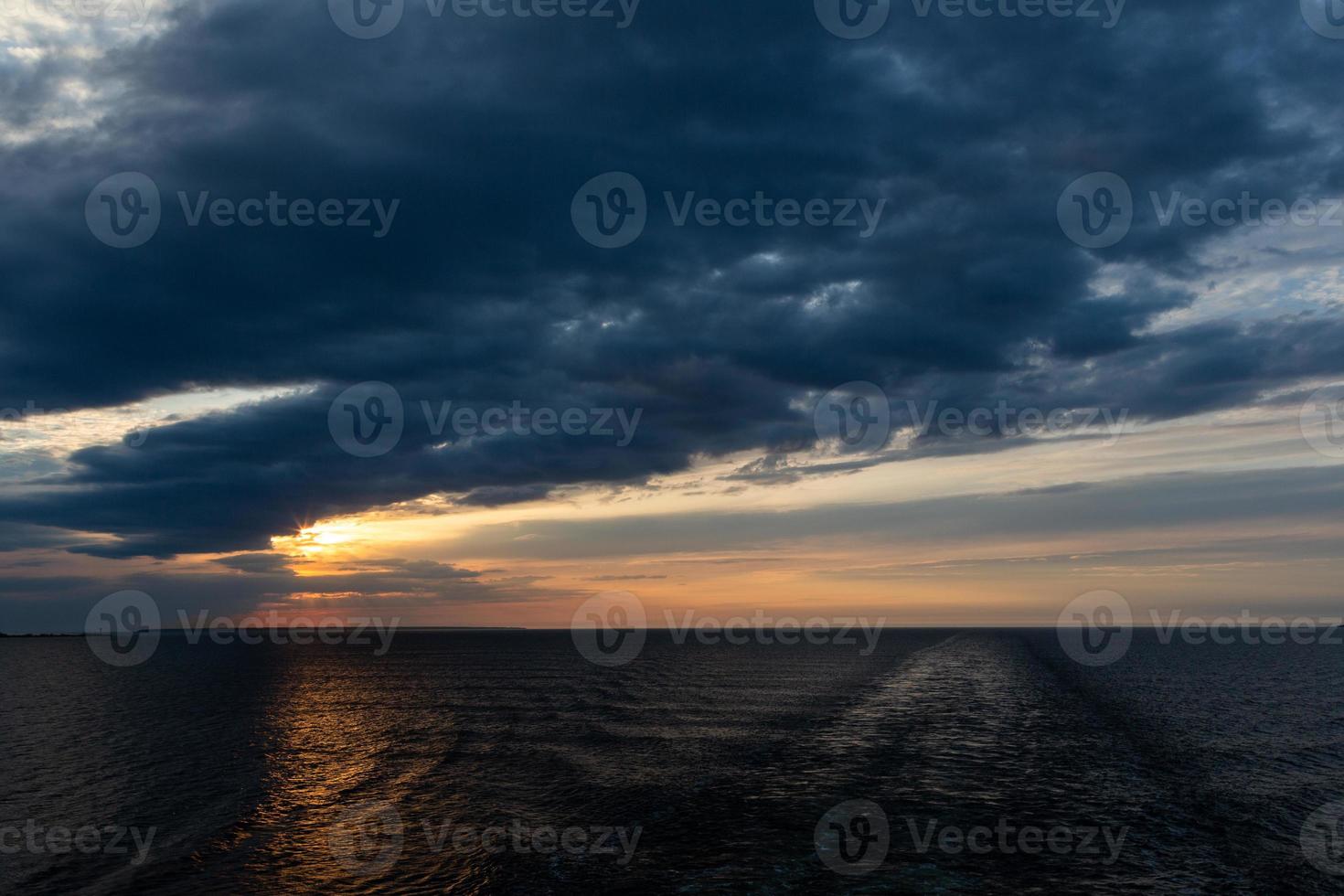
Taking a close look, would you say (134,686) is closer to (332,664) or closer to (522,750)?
(332,664)

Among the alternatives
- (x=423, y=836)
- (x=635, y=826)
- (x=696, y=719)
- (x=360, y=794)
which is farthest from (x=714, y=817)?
(x=696, y=719)

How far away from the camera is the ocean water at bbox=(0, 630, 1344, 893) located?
2997 cm

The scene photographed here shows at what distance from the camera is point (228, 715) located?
77.2 metres

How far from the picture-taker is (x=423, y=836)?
114 ft

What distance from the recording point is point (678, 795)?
135 ft

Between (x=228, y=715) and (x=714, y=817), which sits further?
(x=228, y=715)

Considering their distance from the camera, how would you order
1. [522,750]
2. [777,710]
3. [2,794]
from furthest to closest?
[777,710], [522,750], [2,794]

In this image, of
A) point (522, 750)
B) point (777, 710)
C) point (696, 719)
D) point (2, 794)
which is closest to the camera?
point (2, 794)

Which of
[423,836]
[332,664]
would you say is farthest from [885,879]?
[332,664]

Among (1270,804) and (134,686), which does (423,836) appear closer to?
(1270,804)

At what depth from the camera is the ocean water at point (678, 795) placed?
30.0 meters

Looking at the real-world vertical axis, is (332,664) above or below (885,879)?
below

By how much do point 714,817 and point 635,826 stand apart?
12.8 feet

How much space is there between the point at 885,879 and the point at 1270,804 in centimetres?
2483
